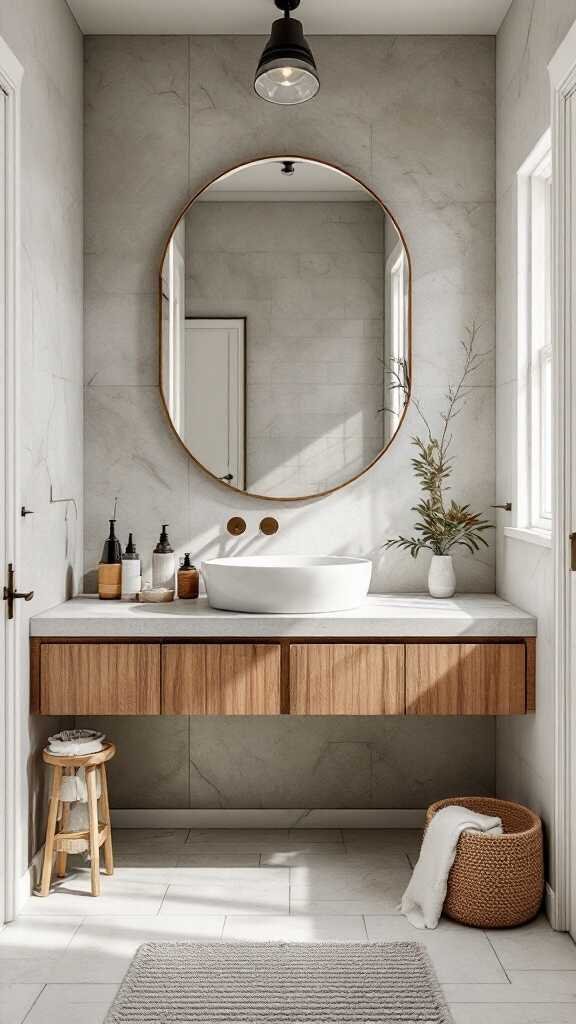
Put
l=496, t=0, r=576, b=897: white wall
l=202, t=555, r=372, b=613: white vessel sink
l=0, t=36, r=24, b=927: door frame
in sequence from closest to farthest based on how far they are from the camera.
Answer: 1. l=0, t=36, r=24, b=927: door frame
2. l=496, t=0, r=576, b=897: white wall
3. l=202, t=555, r=372, b=613: white vessel sink

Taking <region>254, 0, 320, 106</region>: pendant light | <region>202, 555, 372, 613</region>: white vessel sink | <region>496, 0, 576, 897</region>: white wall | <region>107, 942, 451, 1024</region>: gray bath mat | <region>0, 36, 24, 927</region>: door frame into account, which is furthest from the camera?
<region>254, 0, 320, 106</region>: pendant light

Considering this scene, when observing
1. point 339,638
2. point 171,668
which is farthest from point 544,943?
point 171,668

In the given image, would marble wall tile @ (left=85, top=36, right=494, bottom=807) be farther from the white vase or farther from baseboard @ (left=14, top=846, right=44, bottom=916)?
baseboard @ (left=14, top=846, right=44, bottom=916)

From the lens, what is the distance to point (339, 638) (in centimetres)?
276

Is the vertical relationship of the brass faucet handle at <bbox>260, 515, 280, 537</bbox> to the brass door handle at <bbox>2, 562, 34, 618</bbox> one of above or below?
above

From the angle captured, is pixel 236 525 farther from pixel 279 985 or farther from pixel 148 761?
pixel 279 985

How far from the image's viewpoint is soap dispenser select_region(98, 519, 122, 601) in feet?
10.2

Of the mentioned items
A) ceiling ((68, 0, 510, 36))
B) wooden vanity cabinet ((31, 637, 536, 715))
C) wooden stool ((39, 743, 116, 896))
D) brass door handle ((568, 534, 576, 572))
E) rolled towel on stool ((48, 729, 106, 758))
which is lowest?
wooden stool ((39, 743, 116, 896))

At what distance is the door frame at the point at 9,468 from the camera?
98.3 inches

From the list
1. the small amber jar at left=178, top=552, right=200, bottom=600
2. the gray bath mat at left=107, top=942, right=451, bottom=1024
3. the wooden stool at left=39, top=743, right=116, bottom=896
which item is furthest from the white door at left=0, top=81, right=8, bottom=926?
the small amber jar at left=178, top=552, right=200, bottom=600

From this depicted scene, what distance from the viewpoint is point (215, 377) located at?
10.7 ft

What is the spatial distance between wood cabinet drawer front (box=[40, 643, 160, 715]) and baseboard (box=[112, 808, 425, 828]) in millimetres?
729

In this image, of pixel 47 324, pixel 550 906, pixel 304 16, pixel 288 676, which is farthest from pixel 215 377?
pixel 550 906

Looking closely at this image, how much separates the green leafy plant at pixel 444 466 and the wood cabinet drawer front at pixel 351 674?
61cm
